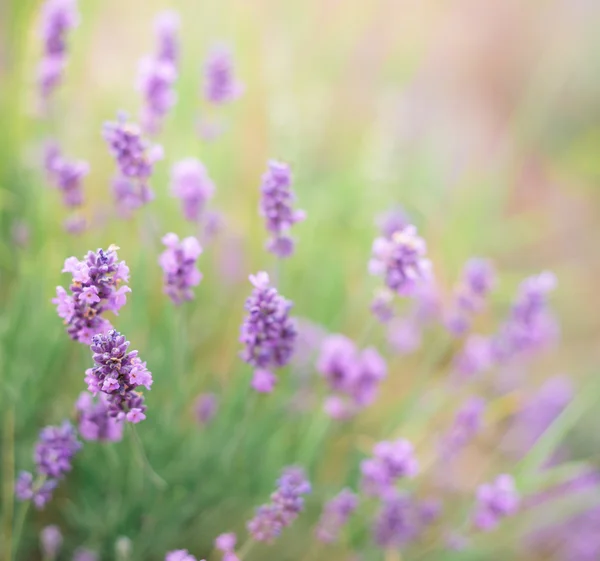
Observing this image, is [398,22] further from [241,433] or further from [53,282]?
[241,433]

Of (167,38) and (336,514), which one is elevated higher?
(167,38)

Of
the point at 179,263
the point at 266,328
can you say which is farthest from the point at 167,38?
the point at 266,328

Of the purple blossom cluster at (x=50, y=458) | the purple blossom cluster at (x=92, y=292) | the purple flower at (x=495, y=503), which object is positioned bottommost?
the purple flower at (x=495, y=503)

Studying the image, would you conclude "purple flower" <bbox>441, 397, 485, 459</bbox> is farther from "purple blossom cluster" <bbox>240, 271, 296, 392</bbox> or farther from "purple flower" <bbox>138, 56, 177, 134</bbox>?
"purple flower" <bbox>138, 56, 177, 134</bbox>

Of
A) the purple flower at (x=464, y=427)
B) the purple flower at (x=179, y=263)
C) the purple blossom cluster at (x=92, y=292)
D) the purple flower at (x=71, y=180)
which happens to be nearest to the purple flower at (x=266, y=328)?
the purple flower at (x=179, y=263)

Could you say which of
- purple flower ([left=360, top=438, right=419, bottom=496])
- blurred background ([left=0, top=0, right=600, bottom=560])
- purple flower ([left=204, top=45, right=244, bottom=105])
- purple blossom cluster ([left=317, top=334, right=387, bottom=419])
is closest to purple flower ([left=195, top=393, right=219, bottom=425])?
blurred background ([left=0, top=0, right=600, bottom=560])

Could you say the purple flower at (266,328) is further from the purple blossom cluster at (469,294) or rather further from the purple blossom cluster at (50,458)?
the purple blossom cluster at (469,294)

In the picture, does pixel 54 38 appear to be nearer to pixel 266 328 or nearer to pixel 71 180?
pixel 71 180
